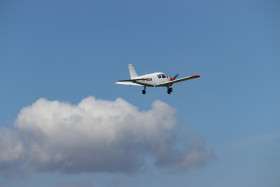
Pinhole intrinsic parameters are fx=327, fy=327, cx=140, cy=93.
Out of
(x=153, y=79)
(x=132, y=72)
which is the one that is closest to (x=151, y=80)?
(x=153, y=79)

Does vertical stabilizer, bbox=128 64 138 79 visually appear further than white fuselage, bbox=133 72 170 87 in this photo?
Yes

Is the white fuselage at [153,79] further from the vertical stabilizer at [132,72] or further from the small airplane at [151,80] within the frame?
the vertical stabilizer at [132,72]

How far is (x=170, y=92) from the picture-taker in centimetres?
6800

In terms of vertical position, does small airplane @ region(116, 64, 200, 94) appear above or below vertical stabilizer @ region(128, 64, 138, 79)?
below

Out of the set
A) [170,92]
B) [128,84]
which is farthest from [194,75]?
[128,84]

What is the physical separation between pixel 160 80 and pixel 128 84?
276 inches

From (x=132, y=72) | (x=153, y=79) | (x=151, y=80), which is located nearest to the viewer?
(x=151, y=80)

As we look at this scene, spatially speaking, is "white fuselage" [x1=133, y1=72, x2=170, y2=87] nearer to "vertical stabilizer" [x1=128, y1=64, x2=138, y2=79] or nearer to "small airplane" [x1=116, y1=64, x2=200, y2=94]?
"small airplane" [x1=116, y1=64, x2=200, y2=94]

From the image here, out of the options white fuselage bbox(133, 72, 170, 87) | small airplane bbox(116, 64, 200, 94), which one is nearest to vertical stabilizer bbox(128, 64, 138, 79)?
small airplane bbox(116, 64, 200, 94)

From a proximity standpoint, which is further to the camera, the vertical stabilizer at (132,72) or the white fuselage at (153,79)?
the vertical stabilizer at (132,72)

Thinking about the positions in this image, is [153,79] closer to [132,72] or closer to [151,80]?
[151,80]

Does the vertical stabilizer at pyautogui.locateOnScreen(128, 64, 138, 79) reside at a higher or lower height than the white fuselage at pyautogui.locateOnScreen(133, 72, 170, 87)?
higher

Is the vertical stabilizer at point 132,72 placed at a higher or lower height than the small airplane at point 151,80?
higher

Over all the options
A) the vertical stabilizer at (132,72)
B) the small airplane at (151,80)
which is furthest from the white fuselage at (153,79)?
the vertical stabilizer at (132,72)
